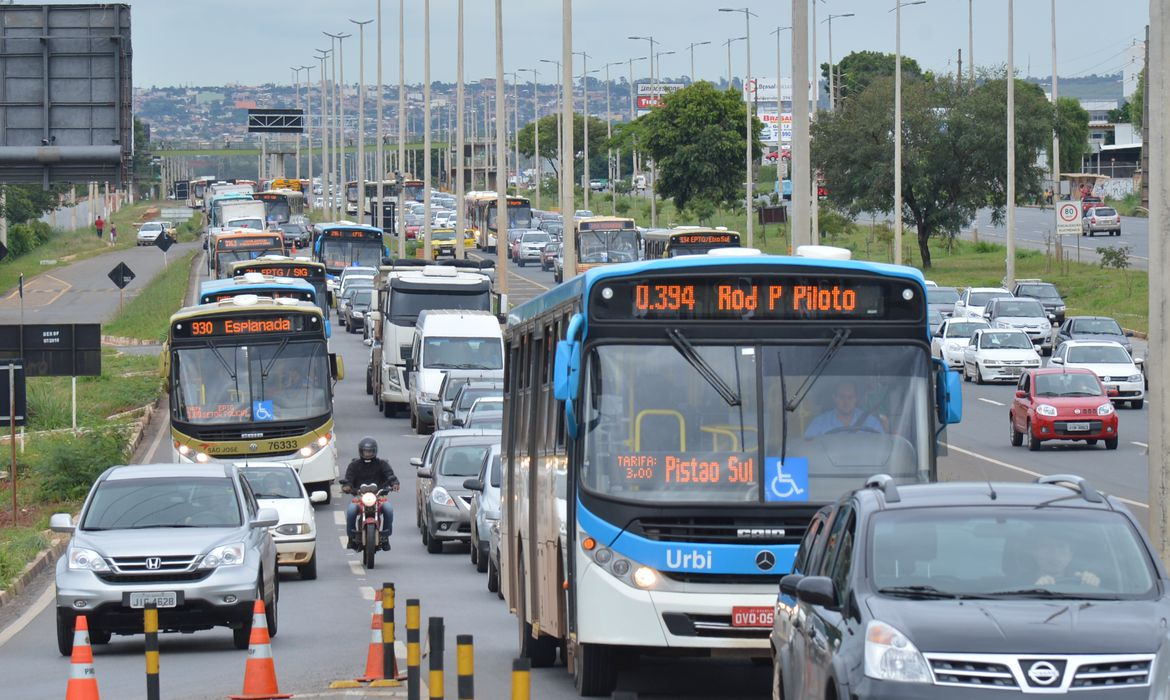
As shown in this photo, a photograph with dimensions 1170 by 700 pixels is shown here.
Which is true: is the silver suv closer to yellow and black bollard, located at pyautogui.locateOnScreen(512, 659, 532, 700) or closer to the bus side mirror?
the bus side mirror

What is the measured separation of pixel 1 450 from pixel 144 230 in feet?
307

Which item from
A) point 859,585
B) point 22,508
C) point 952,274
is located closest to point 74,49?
point 22,508

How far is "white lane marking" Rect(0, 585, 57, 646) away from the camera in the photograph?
19328mm

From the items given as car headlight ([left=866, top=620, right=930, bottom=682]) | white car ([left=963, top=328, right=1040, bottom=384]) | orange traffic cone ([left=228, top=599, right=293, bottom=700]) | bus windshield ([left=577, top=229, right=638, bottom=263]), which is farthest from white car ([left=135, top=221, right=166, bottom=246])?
car headlight ([left=866, top=620, right=930, bottom=682])

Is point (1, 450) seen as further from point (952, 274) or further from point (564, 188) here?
point (952, 274)

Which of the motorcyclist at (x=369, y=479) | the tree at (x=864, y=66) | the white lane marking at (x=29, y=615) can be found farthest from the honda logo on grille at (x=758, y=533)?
the tree at (x=864, y=66)

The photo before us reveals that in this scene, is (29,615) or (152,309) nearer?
(29,615)

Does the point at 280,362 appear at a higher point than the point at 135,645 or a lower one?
higher

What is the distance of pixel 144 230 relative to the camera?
13038 cm

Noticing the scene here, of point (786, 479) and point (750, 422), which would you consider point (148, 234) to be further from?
point (786, 479)

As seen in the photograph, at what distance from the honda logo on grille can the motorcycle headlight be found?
14.1m

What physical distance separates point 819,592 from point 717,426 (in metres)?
3.53

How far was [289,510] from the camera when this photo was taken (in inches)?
919

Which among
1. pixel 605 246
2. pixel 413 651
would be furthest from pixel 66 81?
pixel 605 246
